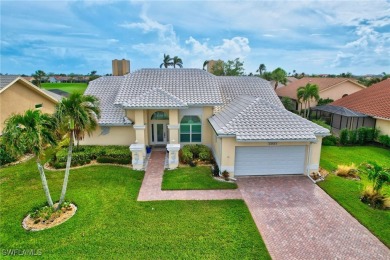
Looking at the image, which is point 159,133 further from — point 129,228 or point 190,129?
point 129,228

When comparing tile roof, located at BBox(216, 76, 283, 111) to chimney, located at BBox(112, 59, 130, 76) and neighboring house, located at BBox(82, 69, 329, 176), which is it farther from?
chimney, located at BBox(112, 59, 130, 76)

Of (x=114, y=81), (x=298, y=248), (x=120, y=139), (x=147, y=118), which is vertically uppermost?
(x=114, y=81)

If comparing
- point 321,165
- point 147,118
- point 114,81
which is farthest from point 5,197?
point 321,165

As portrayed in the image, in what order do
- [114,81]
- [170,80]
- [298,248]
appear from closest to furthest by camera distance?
1. [298,248]
2. [170,80]
3. [114,81]

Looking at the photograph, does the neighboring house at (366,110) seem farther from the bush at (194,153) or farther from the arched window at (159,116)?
the arched window at (159,116)

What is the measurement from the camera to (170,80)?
22031 mm

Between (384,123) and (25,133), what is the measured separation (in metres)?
27.7

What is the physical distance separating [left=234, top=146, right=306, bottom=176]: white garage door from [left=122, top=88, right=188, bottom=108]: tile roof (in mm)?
5629

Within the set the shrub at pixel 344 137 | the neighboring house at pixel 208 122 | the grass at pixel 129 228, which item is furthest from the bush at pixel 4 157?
the shrub at pixel 344 137

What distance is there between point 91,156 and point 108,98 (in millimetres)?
5887

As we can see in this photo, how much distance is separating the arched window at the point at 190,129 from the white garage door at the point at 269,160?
221 inches

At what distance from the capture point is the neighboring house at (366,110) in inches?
943

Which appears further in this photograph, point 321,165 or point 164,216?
point 321,165

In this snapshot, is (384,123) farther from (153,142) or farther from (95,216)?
(95,216)
